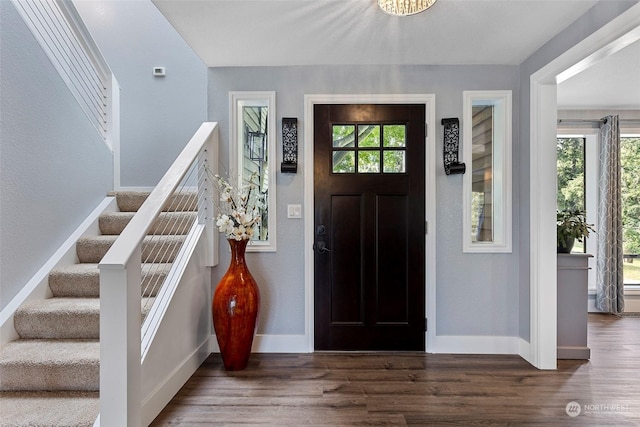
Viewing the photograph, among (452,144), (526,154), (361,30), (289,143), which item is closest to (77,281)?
(289,143)

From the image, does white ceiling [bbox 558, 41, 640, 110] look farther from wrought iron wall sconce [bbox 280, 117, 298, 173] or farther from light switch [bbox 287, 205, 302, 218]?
light switch [bbox 287, 205, 302, 218]

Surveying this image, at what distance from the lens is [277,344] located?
118 inches

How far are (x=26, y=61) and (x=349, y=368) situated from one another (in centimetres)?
321

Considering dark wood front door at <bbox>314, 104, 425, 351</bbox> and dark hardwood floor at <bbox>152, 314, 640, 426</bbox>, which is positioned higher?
dark wood front door at <bbox>314, 104, 425, 351</bbox>

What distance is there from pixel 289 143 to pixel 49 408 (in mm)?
2322

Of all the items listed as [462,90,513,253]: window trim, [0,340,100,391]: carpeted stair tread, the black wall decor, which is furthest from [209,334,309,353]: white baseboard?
the black wall decor

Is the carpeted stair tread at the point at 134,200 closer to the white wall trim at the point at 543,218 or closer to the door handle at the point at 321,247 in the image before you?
the door handle at the point at 321,247

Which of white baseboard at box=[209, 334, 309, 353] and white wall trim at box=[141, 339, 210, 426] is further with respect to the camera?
white baseboard at box=[209, 334, 309, 353]

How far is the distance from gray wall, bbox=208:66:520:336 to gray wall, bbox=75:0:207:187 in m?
1.19

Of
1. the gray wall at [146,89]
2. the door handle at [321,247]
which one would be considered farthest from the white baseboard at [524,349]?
the gray wall at [146,89]

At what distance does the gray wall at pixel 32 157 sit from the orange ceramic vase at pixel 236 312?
1297mm

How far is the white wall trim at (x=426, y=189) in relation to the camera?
2967mm

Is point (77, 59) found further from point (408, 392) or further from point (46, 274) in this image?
point (408, 392)

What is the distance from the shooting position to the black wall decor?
292 centimetres
